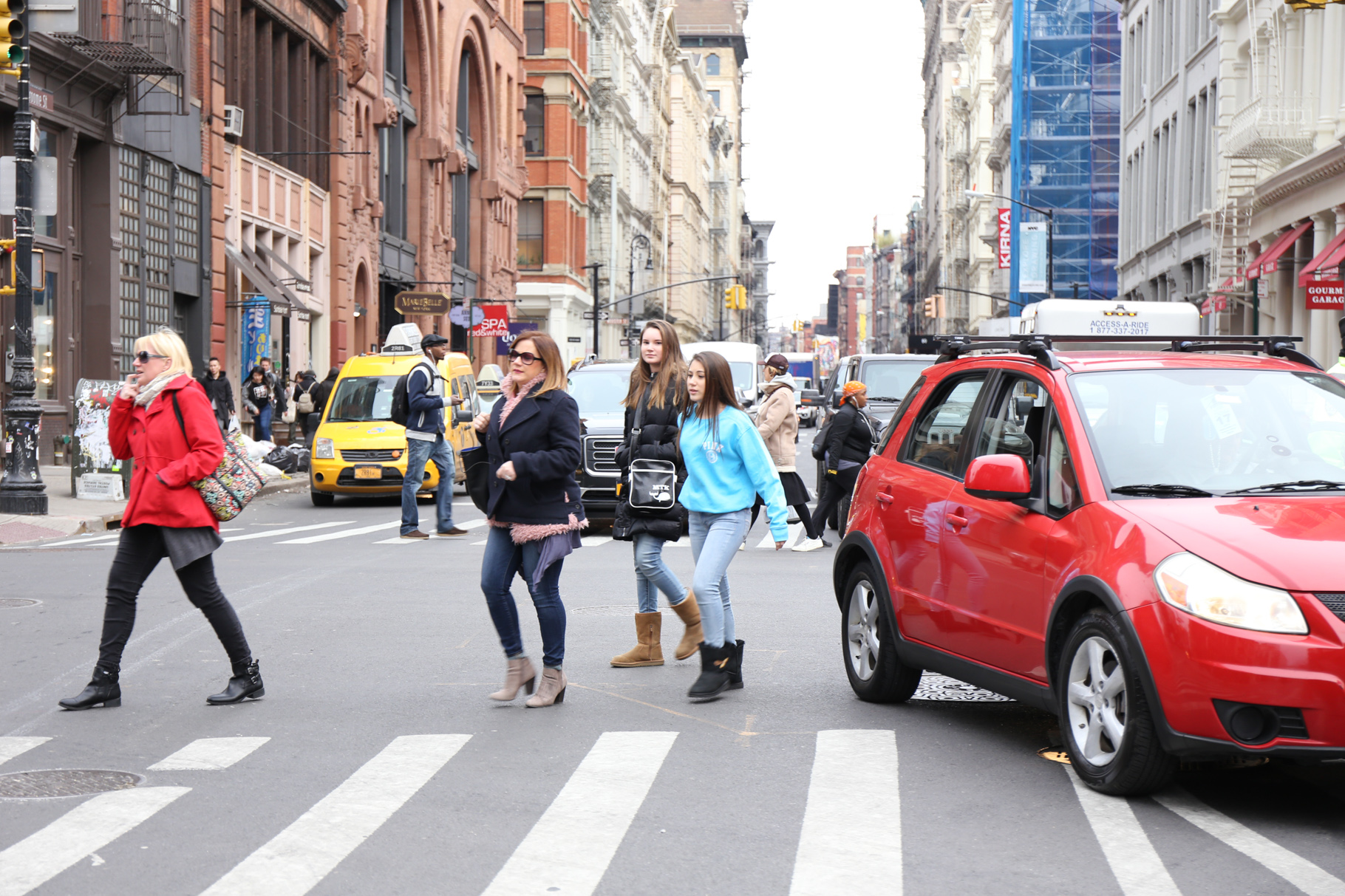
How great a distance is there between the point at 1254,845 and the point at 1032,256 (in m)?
69.3

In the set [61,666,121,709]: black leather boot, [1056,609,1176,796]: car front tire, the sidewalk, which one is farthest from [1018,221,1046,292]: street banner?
[1056,609,1176,796]: car front tire

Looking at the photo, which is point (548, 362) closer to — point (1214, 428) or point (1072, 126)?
point (1214, 428)

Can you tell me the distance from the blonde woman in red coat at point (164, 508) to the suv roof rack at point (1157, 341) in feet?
12.3

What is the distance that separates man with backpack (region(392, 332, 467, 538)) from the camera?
17.3 meters

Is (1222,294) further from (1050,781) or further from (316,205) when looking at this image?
(1050,781)

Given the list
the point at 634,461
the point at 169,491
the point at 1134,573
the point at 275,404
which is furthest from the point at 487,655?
the point at 275,404

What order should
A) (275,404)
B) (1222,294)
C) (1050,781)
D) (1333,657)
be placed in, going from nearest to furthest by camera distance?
(1333,657) → (1050,781) → (275,404) → (1222,294)

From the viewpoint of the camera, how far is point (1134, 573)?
600 cm

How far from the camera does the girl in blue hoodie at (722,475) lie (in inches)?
340

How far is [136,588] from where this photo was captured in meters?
8.31

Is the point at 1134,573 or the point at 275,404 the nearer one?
the point at 1134,573

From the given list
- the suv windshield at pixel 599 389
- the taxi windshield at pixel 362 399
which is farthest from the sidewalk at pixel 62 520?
the suv windshield at pixel 599 389

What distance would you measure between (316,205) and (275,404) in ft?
29.1

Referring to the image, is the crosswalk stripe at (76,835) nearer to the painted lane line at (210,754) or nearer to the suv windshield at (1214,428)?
the painted lane line at (210,754)
